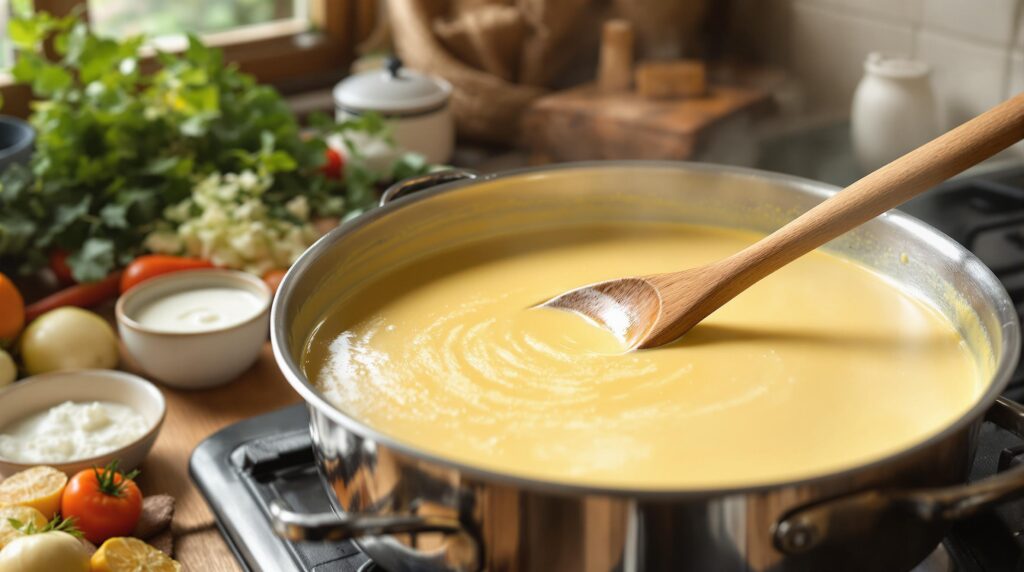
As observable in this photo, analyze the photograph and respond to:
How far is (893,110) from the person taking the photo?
159 cm

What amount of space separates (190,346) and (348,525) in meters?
0.61

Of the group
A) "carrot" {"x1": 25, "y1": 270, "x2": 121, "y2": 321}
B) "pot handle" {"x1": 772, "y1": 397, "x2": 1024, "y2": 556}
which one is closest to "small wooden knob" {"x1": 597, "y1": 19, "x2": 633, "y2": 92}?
"carrot" {"x1": 25, "y1": 270, "x2": 121, "y2": 321}

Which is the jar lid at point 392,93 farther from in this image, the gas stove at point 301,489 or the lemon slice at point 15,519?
the lemon slice at point 15,519

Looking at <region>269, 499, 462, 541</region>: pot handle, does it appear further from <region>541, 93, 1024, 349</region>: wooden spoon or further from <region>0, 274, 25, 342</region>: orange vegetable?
<region>0, 274, 25, 342</region>: orange vegetable

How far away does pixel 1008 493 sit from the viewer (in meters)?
0.68

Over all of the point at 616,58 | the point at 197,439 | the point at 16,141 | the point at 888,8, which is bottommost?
the point at 197,439

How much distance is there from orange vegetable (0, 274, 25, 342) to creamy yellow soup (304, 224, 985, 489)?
46cm

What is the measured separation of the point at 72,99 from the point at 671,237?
0.92m

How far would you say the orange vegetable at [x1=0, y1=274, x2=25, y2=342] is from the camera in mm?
1292

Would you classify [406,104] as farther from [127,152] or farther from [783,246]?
[783,246]

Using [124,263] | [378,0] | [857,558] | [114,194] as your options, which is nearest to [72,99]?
[114,194]

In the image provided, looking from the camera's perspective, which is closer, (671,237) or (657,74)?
(671,237)

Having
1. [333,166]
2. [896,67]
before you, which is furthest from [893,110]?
[333,166]

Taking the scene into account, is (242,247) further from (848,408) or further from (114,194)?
(848,408)
